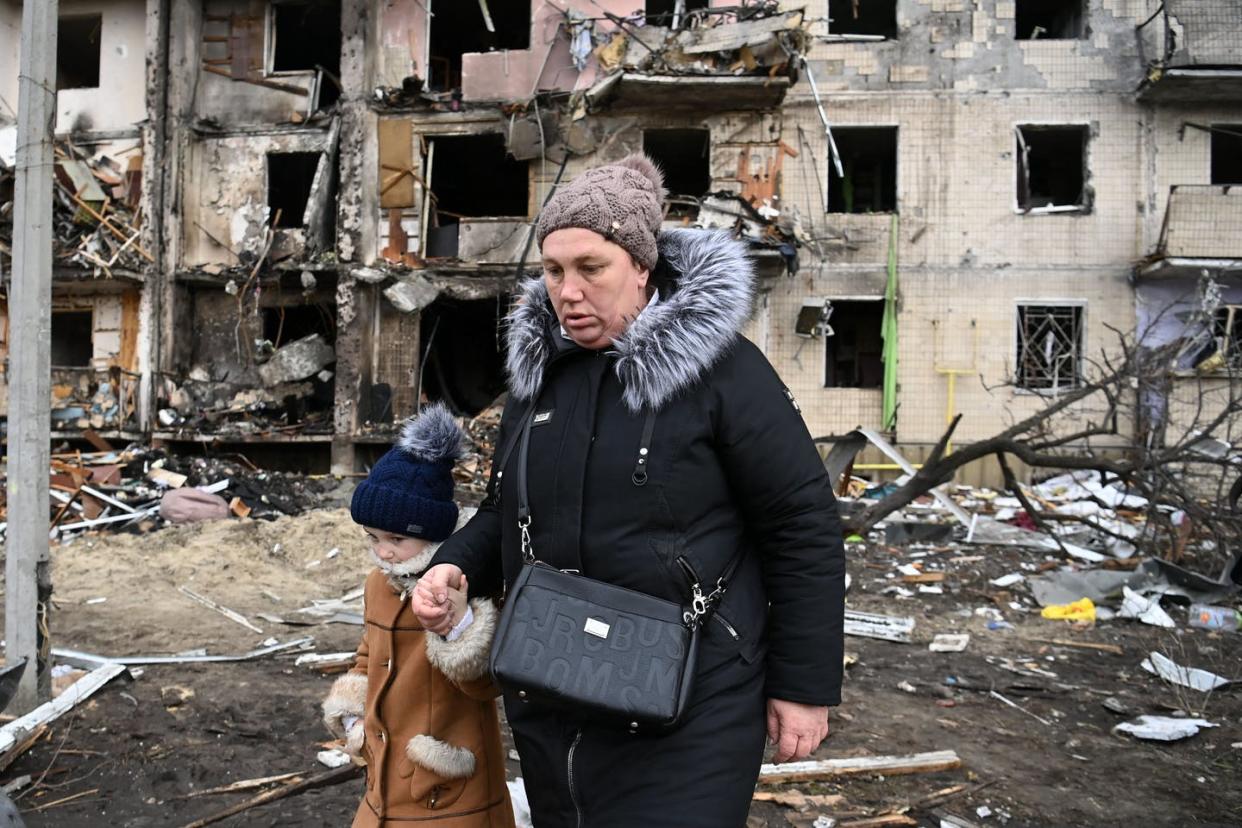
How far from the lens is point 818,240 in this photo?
1603 centimetres

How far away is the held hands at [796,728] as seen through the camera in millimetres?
1750

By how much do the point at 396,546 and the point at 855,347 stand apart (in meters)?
16.1

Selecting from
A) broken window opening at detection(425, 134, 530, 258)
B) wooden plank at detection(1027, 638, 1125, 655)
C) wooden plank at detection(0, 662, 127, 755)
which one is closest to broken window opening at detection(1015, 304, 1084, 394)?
wooden plank at detection(1027, 638, 1125, 655)

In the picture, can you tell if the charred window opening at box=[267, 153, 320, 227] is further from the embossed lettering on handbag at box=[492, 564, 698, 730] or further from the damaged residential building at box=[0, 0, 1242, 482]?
the embossed lettering on handbag at box=[492, 564, 698, 730]

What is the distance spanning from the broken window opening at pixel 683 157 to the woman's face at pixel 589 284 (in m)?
13.8

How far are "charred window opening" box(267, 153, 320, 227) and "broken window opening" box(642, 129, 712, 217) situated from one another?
6.99 m

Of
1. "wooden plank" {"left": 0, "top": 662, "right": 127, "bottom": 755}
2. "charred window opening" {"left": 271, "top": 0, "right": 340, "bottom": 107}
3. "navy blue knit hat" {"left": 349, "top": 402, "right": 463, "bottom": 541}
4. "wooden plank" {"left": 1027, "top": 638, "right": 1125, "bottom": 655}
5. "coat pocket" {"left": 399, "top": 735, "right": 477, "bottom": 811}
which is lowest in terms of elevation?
"wooden plank" {"left": 1027, "top": 638, "right": 1125, "bottom": 655}

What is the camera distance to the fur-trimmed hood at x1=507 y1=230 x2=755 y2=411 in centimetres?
178

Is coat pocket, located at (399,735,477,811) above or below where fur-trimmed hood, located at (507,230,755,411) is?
below

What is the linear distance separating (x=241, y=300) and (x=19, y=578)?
14.4m

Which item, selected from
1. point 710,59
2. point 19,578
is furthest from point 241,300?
point 19,578

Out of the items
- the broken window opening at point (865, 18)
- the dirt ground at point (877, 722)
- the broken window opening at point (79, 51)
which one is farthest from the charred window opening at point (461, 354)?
the dirt ground at point (877, 722)

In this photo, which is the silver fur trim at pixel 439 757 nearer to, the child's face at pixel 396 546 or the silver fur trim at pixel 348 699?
the silver fur trim at pixel 348 699

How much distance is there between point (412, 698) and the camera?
2.35m
